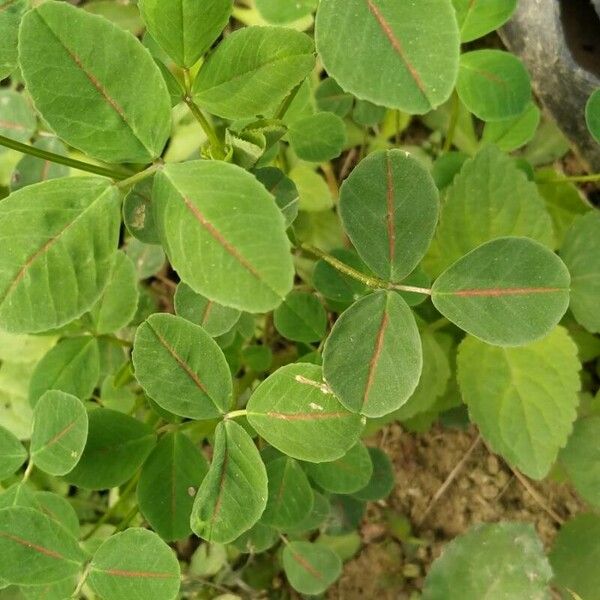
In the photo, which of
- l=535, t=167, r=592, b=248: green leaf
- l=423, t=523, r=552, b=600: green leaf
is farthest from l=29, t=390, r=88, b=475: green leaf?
l=535, t=167, r=592, b=248: green leaf

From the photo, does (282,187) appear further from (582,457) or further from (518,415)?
(582,457)

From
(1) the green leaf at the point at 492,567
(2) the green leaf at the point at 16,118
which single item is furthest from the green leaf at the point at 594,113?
(2) the green leaf at the point at 16,118

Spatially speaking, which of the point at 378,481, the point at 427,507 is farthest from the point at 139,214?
the point at 427,507

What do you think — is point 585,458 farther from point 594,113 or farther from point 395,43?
point 395,43

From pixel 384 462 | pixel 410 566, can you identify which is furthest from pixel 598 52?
pixel 410 566

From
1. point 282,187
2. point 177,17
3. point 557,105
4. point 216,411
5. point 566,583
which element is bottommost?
point 566,583

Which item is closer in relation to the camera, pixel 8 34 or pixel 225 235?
pixel 225 235
